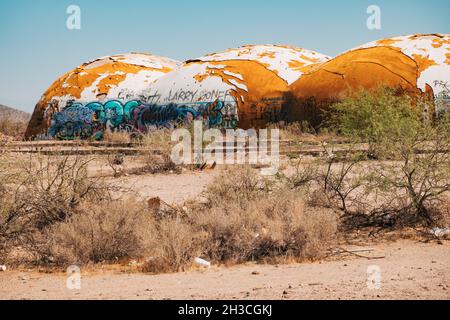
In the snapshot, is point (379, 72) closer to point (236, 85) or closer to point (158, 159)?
point (236, 85)

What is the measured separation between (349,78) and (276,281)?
751 inches

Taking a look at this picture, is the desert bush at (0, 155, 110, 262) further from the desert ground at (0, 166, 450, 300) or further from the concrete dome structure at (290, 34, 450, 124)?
the concrete dome structure at (290, 34, 450, 124)

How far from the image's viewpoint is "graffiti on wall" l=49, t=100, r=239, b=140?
88.9ft

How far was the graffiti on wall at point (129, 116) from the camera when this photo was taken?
88.9 feet

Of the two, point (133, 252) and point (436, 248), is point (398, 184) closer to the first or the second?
point (436, 248)

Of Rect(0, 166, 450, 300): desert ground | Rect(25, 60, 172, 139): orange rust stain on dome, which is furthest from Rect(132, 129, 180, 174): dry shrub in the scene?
Rect(25, 60, 172, 139): orange rust stain on dome

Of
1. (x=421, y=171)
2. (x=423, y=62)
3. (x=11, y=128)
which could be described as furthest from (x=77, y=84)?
(x=421, y=171)

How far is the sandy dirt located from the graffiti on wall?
64.0 ft

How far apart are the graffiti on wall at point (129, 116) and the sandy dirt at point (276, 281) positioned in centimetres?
1952

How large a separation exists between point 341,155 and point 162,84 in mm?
20768

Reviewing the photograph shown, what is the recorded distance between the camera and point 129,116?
1174 inches

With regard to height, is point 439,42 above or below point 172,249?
above

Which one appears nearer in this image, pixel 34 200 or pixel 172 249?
pixel 172 249
